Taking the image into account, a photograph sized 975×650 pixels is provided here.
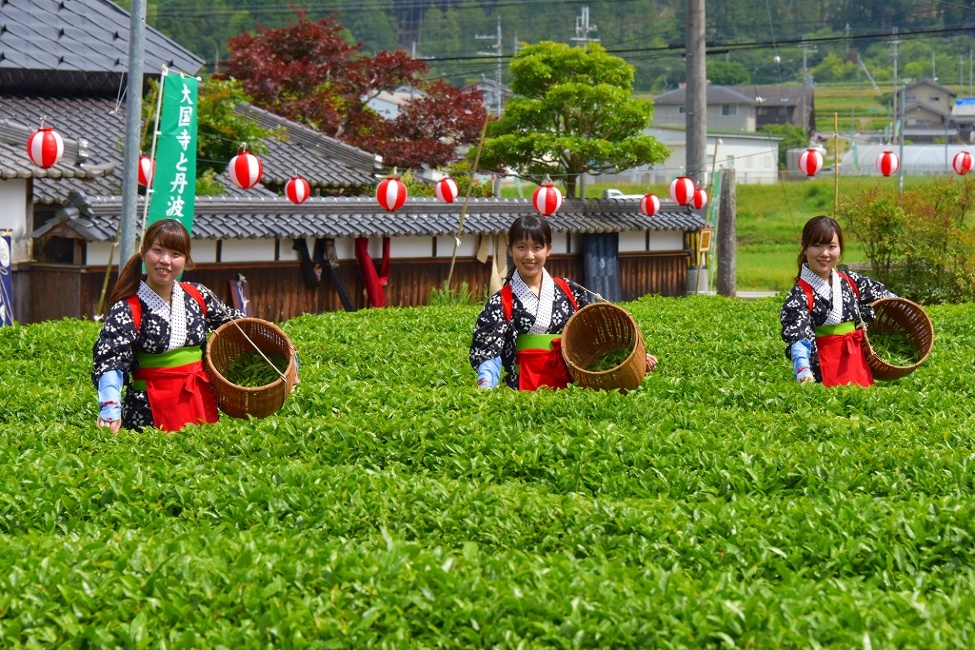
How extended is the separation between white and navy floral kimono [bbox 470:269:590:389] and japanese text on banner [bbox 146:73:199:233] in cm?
1075

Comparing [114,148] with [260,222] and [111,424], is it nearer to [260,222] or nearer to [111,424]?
[260,222]

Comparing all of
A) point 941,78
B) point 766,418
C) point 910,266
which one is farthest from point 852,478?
point 941,78

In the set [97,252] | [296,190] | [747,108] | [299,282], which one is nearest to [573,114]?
[296,190]

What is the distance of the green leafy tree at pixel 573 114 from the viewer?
84.4ft

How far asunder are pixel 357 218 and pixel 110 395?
16.5 meters

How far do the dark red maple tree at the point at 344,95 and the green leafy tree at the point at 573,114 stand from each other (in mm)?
5153

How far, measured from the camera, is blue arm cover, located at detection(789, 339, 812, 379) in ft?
27.2

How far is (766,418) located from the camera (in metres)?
7.09

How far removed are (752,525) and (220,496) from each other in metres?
2.22

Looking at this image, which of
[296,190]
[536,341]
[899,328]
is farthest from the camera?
[296,190]

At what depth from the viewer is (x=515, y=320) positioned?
7.58 m

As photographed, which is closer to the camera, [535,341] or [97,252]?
[535,341]

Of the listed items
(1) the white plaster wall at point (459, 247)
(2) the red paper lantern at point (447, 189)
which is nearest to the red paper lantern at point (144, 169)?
(2) the red paper lantern at point (447, 189)

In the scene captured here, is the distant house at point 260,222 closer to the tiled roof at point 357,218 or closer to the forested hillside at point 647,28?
the tiled roof at point 357,218
